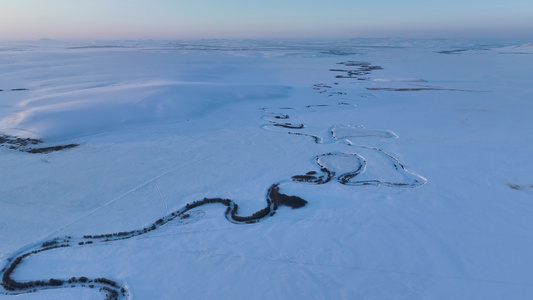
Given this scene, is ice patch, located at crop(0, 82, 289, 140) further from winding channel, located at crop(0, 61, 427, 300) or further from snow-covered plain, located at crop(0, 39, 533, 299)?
winding channel, located at crop(0, 61, 427, 300)

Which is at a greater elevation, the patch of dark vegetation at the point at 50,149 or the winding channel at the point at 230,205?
the patch of dark vegetation at the point at 50,149

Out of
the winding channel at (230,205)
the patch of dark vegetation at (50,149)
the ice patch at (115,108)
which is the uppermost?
the ice patch at (115,108)

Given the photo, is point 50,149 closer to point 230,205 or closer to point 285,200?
point 230,205

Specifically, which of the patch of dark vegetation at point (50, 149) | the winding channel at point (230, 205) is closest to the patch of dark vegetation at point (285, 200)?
the winding channel at point (230, 205)

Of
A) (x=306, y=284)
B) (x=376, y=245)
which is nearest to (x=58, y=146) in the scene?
(x=306, y=284)

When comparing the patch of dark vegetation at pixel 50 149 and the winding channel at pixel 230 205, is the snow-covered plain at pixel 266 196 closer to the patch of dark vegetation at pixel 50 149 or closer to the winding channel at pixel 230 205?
the winding channel at pixel 230 205

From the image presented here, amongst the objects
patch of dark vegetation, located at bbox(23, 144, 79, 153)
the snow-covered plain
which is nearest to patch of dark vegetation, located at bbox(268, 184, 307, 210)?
the snow-covered plain

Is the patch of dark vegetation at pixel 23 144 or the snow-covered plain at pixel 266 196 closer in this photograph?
the snow-covered plain at pixel 266 196

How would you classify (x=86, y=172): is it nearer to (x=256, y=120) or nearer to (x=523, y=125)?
(x=256, y=120)

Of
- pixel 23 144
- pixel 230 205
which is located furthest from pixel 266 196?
pixel 23 144

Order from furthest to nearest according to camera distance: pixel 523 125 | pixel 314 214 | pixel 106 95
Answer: pixel 106 95 → pixel 523 125 → pixel 314 214
